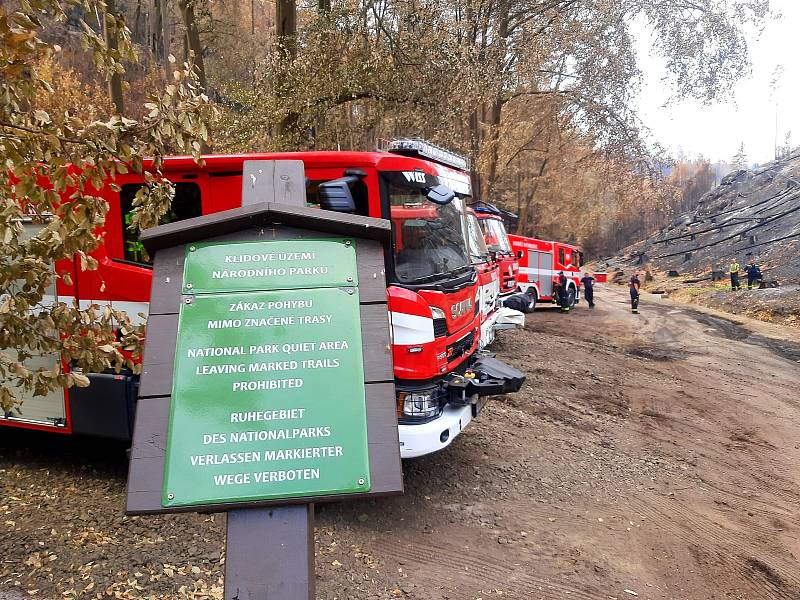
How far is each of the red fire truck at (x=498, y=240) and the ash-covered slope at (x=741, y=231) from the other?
50.8 feet

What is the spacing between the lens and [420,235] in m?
5.73

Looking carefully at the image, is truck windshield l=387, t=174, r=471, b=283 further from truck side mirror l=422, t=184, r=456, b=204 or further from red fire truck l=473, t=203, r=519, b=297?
red fire truck l=473, t=203, r=519, b=297

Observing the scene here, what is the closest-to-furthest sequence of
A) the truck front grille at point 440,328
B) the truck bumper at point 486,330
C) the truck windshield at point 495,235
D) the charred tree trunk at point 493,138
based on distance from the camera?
1. the truck front grille at point 440,328
2. the truck bumper at point 486,330
3. the truck windshield at point 495,235
4. the charred tree trunk at point 493,138

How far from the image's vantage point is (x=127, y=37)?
300cm

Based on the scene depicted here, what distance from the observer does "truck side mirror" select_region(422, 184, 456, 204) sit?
5.62 metres

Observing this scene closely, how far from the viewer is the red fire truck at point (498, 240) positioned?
558 inches

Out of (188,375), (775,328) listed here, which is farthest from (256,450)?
(775,328)

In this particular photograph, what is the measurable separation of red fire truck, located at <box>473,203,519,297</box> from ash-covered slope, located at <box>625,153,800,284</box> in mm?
15477

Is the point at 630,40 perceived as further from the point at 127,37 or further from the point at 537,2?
the point at 127,37

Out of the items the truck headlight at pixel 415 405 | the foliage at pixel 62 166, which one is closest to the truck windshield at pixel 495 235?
the truck headlight at pixel 415 405

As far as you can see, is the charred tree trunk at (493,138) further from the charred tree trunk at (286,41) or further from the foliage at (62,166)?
the foliage at (62,166)

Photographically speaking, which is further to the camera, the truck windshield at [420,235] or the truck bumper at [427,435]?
the truck windshield at [420,235]

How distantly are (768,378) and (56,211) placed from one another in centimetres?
1245

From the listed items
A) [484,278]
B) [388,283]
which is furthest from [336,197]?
[484,278]
